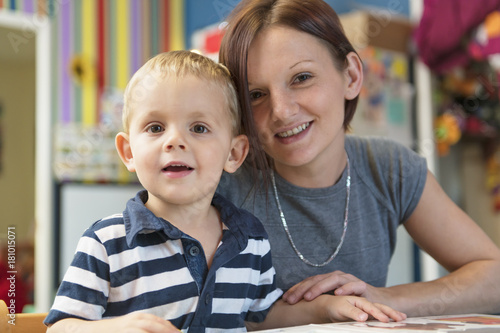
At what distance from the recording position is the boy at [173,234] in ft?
2.61

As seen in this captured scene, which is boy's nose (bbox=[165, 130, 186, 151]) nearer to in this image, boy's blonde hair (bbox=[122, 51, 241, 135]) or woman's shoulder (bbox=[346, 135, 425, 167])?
boy's blonde hair (bbox=[122, 51, 241, 135])

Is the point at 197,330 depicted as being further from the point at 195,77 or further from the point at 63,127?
the point at 63,127

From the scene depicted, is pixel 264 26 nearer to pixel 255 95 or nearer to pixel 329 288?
pixel 255 95

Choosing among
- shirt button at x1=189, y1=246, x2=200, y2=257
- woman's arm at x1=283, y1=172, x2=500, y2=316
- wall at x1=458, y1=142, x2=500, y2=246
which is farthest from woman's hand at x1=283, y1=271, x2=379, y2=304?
wall at x1=458, y1=142, x2=500, y2=246

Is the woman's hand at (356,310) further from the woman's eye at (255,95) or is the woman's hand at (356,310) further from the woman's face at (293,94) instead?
the woman's eye at (255,95)

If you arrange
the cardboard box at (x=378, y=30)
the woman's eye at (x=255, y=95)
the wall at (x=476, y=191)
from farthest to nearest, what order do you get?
the wall at (x=476, y=191), the cardboard box at (x=378, y=30), the woman's eye at (x=255, y=95)

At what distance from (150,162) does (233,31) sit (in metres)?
0.40

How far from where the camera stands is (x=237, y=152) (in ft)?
3.25

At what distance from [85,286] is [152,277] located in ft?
0.32

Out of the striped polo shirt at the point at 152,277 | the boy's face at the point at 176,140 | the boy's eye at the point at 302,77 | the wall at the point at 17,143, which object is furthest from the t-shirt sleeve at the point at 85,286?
the wall at the point at 17,143

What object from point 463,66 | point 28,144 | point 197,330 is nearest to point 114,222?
point 197,330

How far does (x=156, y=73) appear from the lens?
33.8 inches

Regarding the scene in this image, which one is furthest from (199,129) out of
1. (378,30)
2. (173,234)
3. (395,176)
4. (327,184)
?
(378,30)

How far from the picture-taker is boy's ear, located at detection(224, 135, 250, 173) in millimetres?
972
